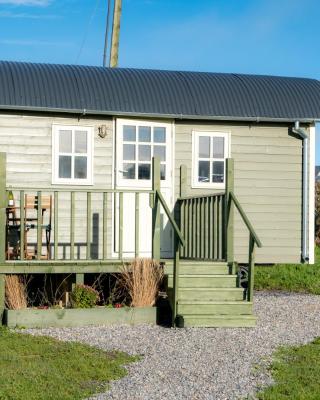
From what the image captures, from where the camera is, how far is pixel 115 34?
19703 millimetres

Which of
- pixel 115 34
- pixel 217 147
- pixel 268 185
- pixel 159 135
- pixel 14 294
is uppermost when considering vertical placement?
pixel 115 34

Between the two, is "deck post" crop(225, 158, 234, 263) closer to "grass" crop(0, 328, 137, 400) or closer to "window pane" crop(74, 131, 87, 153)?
"grass" crop(0, 328, 137, 400)

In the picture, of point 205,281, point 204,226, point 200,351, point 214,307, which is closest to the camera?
point 200,351

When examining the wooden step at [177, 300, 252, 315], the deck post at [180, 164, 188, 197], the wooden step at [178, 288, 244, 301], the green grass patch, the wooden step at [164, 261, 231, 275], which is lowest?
the green grass patch

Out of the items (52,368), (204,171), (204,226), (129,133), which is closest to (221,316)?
(204,226)

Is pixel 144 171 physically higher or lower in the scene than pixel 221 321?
higher

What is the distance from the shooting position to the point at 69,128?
526 inches

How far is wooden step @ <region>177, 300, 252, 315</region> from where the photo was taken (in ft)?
33.0

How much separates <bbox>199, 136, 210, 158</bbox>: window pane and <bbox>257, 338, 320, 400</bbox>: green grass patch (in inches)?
216

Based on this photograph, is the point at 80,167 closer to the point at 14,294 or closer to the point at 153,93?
the point at 153,93

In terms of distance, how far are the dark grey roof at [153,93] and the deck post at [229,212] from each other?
2857mm

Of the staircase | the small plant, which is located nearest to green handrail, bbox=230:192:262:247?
the staircase

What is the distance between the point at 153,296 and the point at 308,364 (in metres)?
2.98

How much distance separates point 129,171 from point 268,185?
2479mm
